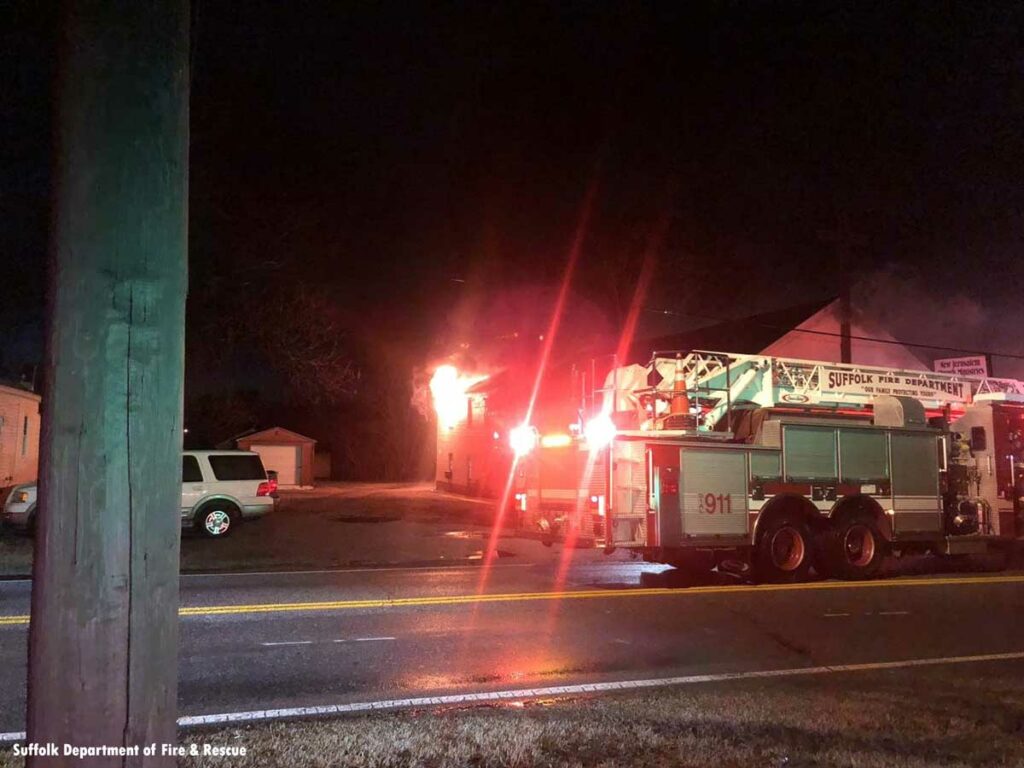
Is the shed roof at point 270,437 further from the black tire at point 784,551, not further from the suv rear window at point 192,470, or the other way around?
the black tire at point 784,551

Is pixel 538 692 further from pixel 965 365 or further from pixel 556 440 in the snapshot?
pixel 965 365

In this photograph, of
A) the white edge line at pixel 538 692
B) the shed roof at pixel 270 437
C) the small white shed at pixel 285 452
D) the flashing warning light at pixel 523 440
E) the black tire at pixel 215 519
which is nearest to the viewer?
the white edge line at pixel 538 692

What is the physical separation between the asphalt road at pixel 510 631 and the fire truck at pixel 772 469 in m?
0.77

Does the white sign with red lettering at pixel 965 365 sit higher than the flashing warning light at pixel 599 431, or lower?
higher

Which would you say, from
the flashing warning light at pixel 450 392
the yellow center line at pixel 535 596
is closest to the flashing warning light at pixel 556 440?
the yellow center line at pixel 535 596

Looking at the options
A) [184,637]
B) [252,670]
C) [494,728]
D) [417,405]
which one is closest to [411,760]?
[494,728]

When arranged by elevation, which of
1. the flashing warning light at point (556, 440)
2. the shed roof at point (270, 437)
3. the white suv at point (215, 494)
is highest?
the shed roof at point (270, 437)

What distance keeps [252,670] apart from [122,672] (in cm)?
504

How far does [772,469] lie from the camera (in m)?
12.1

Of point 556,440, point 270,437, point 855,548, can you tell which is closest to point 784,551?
point 855,548

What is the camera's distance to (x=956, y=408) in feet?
50.0

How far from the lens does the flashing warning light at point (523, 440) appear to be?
42.1ft

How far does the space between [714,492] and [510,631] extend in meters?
4.57

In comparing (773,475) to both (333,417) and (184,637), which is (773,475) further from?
(333,417)
